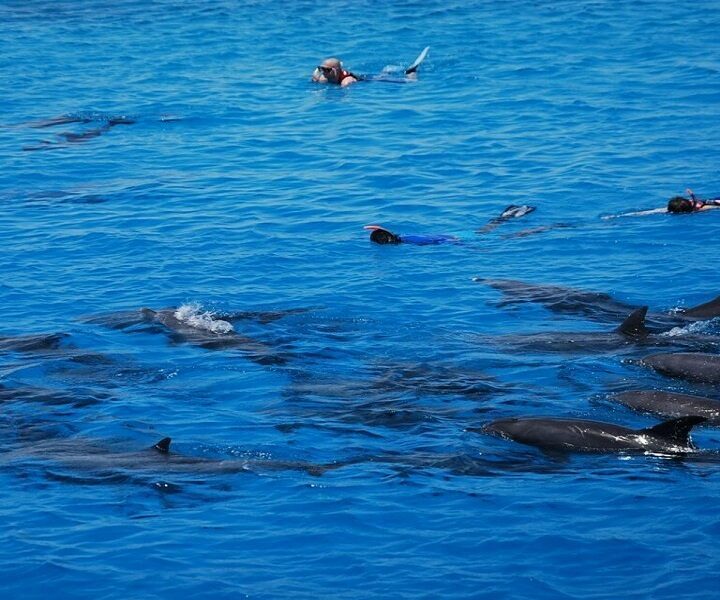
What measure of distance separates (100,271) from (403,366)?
555 cm

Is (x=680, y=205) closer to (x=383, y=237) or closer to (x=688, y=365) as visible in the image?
(x=383, y=237)

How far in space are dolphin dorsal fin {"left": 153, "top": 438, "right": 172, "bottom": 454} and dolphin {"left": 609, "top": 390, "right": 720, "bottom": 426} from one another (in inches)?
165

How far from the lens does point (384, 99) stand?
2598 centimetres

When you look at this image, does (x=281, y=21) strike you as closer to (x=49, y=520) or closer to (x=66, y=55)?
(x=66, y=55)

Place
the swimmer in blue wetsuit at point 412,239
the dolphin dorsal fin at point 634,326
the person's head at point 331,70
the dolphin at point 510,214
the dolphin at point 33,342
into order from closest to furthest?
→ the dolphin dorsal fin at point 634,326
the dolphin at point 33,342
the swimmer in blue wetsuit at point 412,239
the dolphin at point 510,214
the person's head at point 331,70

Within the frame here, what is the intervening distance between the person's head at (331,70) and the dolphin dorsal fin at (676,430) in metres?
17.2

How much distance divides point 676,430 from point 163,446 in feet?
14.2

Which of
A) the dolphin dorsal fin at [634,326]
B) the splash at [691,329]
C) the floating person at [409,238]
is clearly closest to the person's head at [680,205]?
the floating person at [409,238]

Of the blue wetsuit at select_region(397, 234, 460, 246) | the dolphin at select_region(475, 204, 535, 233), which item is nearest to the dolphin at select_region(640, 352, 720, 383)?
the blue wetsuit at select_region(397, 234, 460, 246)

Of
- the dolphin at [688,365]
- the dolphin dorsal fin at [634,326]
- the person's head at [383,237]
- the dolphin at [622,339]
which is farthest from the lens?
the person's head at [383,237]

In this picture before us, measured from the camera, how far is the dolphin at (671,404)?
35.9 feet

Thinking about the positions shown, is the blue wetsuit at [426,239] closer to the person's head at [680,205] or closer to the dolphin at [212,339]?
the person's head at [680,205]

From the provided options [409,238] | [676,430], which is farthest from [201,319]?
[676,430]

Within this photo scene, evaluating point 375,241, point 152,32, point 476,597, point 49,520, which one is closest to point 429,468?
point 476,597
